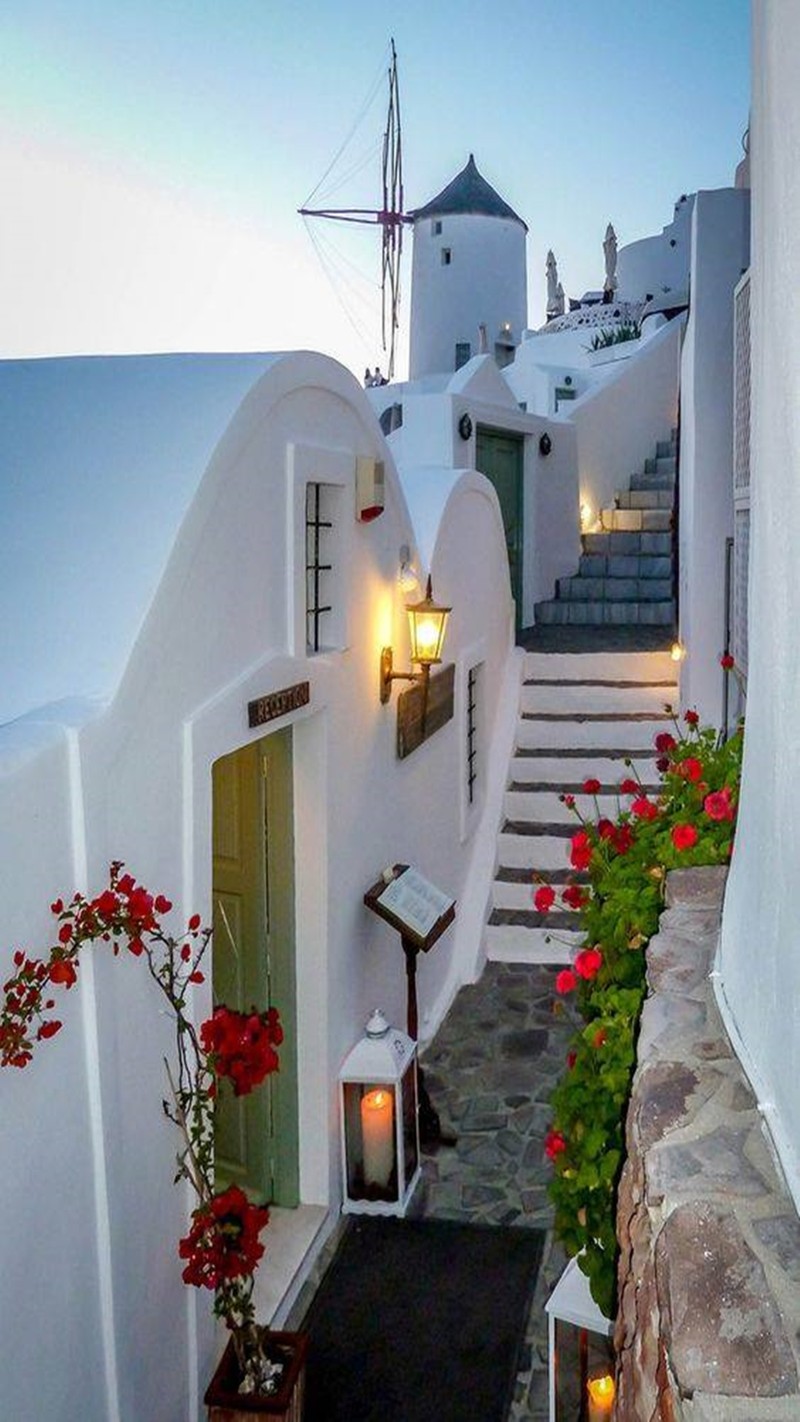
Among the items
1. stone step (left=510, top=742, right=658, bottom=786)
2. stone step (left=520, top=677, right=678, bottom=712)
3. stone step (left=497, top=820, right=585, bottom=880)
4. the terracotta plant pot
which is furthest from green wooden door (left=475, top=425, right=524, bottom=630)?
the terracotta plant pot

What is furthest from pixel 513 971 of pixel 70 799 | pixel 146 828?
pixel 70 799

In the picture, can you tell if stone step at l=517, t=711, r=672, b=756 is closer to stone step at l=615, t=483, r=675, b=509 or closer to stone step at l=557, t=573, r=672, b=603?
stone step at l=557, t=573, r=672, b=603

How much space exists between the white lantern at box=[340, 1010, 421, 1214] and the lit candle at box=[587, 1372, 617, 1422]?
2.30 meters

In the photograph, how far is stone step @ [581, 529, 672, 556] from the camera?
16.2m

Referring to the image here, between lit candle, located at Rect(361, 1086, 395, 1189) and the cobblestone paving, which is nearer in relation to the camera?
the cobblestone paving

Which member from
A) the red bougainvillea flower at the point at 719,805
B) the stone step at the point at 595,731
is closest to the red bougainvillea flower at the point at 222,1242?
the red bougainvillea flower at the point at 719,805

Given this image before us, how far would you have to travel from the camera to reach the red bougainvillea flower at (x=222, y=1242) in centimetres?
396

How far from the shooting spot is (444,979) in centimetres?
891

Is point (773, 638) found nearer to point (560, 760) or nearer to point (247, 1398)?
point (247, 1398)

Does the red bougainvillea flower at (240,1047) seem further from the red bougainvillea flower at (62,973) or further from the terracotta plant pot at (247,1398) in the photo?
the terracotta plant pot at (247,1398)

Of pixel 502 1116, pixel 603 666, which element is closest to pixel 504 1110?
pixel 502 1116

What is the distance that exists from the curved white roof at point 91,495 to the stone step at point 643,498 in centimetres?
1303

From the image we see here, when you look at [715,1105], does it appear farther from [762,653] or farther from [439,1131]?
[439,1131]

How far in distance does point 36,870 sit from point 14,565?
1421 millimetres
